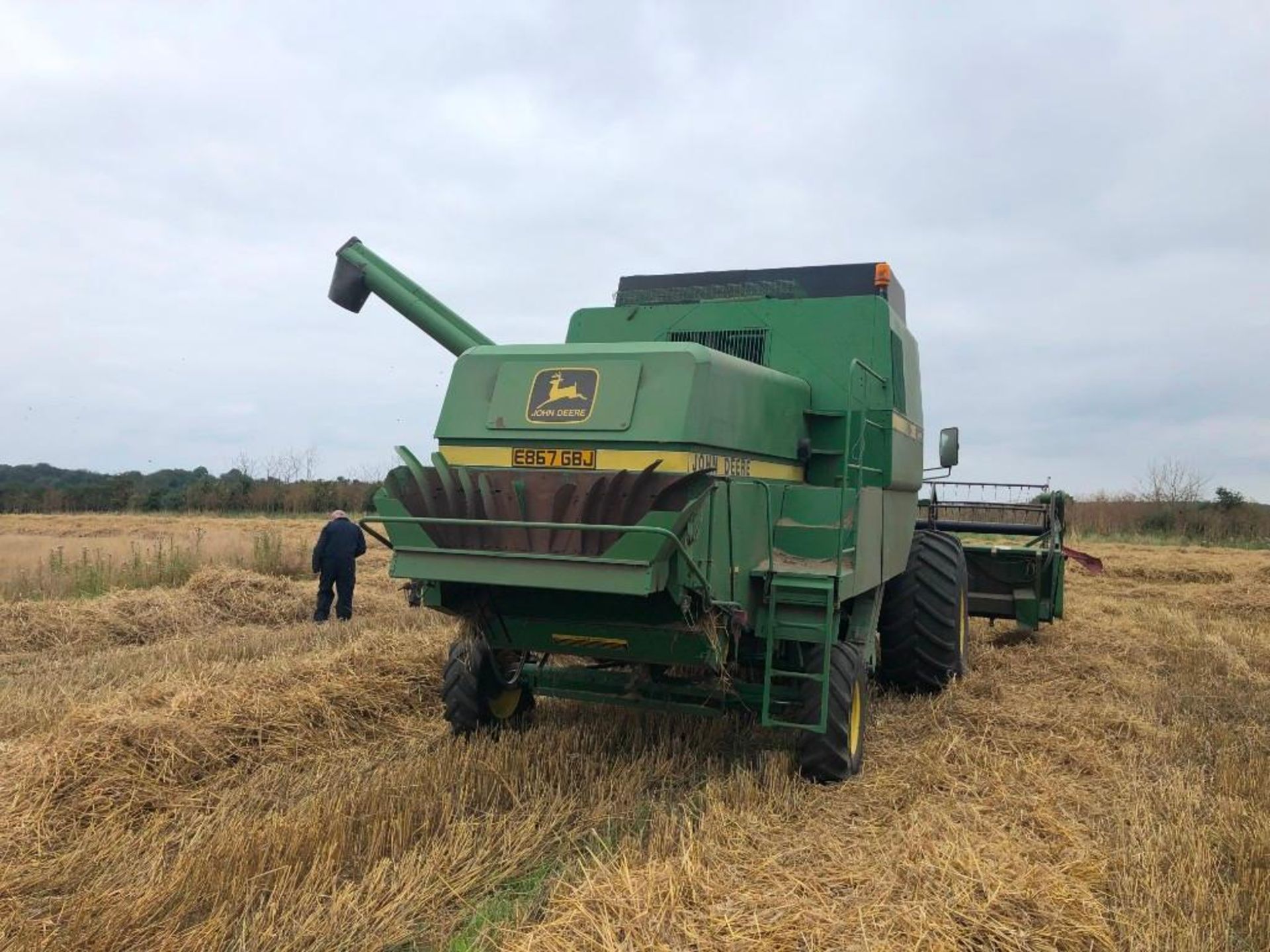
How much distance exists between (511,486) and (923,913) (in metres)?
2.37

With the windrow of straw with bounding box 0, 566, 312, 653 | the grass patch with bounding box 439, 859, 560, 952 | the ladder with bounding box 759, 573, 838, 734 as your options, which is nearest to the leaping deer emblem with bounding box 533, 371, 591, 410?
the ladder with bounding box 759, 573, 838, 734

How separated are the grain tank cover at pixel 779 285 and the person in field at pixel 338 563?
15.8ft

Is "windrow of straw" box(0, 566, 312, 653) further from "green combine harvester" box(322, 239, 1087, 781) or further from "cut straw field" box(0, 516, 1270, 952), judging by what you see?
"green combine harvester" box(322, 239, 1087, 781)

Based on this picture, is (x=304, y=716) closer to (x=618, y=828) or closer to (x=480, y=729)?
(x=480, y=729)

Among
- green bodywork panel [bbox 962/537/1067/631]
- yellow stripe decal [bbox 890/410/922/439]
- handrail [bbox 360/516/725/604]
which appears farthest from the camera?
green bodywork panel [bbox 962/537/1067/631]

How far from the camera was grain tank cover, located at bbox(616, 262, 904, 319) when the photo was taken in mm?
6477

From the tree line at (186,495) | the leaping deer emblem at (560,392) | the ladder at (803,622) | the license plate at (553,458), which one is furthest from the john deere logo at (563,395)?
the tree line at (186,495)

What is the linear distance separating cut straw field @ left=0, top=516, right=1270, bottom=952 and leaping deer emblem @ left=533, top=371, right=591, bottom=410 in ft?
5.78

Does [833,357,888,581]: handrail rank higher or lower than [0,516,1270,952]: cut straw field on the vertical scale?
higher

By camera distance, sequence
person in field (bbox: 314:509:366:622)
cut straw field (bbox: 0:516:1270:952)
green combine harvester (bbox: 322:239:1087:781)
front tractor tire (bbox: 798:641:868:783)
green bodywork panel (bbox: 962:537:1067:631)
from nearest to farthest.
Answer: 1. cut straw field (bbox: 0:516:1270:952)
2. green combine harvester (bbox: 322:239:1087:781)
3. front tractor tire (bbox: 798:641:868:783)
4. green bodywork panel (bbox: 962:537:1067:631)
5. person in field (bbox: 314:509:366:622)

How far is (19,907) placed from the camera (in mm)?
3373

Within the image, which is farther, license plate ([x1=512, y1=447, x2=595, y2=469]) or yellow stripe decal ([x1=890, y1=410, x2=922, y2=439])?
yellow stripe decal ([x1=890, y1=410, x2=922, y2=439])

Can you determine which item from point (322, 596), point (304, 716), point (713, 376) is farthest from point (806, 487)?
point (322, 596)

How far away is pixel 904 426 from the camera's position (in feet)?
Answer: 21.6
